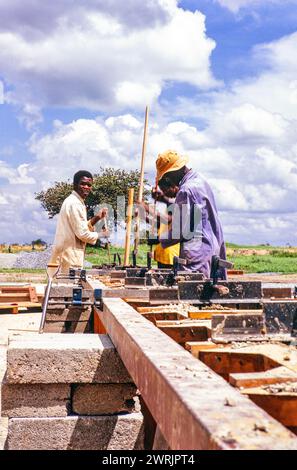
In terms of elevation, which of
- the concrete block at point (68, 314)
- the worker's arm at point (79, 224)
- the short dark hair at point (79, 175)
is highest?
the short dark hair at point (79, 175)

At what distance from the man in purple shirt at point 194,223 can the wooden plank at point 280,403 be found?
5320 mm

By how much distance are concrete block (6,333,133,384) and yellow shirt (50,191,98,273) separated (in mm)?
4780

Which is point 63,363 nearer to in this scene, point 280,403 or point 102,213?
point 280,403

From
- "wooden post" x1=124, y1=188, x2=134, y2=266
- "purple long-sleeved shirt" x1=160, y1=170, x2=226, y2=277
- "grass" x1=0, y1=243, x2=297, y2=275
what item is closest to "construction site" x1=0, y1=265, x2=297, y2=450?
"purple long-sleeved shirt" x1=160, y1=170, x2=226, y2=277

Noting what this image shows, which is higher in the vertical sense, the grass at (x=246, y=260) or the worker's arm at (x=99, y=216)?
the worker's arm at (x=99, y=216)

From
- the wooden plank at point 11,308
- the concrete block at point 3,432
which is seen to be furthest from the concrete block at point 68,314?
the wooden plank at point 11,308

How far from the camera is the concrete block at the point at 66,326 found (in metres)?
7.89

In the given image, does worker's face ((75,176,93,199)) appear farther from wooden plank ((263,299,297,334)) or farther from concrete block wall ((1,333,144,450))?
wooden plank ((263,299,297,334))

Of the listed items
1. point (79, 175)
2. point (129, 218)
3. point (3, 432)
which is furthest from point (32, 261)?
point (3, 432)

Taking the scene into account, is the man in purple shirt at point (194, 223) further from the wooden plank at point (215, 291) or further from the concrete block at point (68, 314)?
the wooden plank at point (215, 291)

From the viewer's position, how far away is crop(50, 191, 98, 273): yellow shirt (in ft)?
29.2

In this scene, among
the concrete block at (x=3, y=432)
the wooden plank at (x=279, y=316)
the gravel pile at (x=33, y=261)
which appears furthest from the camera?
the gravel pile at (x=33, y=261)

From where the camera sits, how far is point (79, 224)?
29.2 ft
